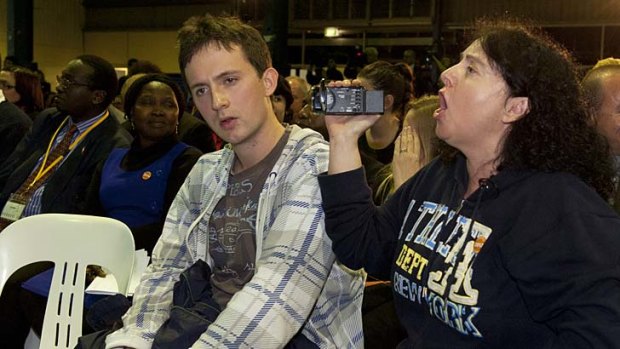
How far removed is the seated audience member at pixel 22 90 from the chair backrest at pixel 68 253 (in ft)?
9.79

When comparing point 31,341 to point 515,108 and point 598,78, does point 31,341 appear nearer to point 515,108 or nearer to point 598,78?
point 515,108

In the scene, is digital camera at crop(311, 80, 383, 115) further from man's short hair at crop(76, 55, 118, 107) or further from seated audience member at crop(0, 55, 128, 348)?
man's short hair at crop(76, 55, 118, 107)

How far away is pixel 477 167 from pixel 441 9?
8827 mm

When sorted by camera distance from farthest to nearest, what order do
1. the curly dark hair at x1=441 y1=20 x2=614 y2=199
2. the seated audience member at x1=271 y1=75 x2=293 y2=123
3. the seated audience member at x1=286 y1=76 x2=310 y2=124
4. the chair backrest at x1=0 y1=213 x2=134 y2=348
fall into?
the seated audience member at x1=286 y1=76 x2=310 y2=124
the seated audience member at x1=271 y1=75 x2=293 y2=123
the chair backrest at x1=0 y1=213 x2=134 y2=348
the curly dark hair at x1=441 y1=20 x2=614 y2=199

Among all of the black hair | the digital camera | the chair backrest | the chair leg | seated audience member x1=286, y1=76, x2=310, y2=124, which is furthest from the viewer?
seated audience member x1=286, y1=76, x2=310, y2=124

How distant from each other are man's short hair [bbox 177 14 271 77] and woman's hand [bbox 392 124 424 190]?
0.67 metres

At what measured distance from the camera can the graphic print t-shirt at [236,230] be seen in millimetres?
1615

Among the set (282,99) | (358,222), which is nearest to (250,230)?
(358,222)

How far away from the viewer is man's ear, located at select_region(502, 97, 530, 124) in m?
1.28

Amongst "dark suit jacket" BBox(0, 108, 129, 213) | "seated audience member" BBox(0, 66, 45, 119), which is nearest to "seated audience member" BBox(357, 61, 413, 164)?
"dark suit jacket" BBox(0, 108, 129, 213)

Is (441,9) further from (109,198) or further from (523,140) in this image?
(523,140)

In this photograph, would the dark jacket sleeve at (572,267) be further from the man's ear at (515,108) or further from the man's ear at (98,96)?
the man's ear at (98,96)

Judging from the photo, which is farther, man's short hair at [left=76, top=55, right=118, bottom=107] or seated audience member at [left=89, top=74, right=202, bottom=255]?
man's short hair at [left=76, top=55, right=118, bottom=107]

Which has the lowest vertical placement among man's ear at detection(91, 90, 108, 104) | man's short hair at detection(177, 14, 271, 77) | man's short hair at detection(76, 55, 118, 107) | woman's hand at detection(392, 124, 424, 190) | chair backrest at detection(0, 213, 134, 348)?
chair backrest at detection(0, 213, 134, 348)
